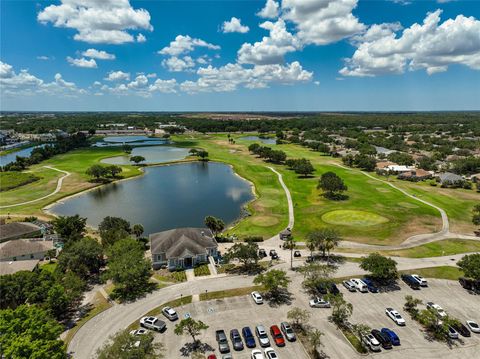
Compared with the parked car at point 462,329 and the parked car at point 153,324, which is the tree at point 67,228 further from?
the parked car at point 462,329

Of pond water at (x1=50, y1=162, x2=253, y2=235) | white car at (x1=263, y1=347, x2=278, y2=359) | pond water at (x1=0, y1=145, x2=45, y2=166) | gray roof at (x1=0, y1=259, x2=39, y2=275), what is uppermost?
gray roof at (x1=0, y1=259, x2=39, y2=275)

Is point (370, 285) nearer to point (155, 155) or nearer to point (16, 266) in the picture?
point (16, 266)

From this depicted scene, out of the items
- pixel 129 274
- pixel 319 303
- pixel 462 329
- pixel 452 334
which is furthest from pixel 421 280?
pixel 129 274

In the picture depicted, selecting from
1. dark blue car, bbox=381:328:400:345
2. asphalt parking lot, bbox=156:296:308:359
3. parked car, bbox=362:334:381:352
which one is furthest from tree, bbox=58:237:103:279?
dark blue car, bbox=381:328:400:345

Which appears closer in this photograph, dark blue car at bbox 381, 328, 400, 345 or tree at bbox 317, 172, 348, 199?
dark blue car at bbox 381, 328, 400, 345

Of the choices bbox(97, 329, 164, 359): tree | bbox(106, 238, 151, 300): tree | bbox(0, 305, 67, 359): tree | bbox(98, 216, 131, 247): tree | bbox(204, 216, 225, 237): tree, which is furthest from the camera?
bbox(204, 216, 225, 237): tree

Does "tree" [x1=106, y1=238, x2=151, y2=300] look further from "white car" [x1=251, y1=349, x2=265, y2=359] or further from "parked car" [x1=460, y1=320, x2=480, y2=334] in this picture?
"parked car" [x1=460, y1=320, x2=480, y2=334]
